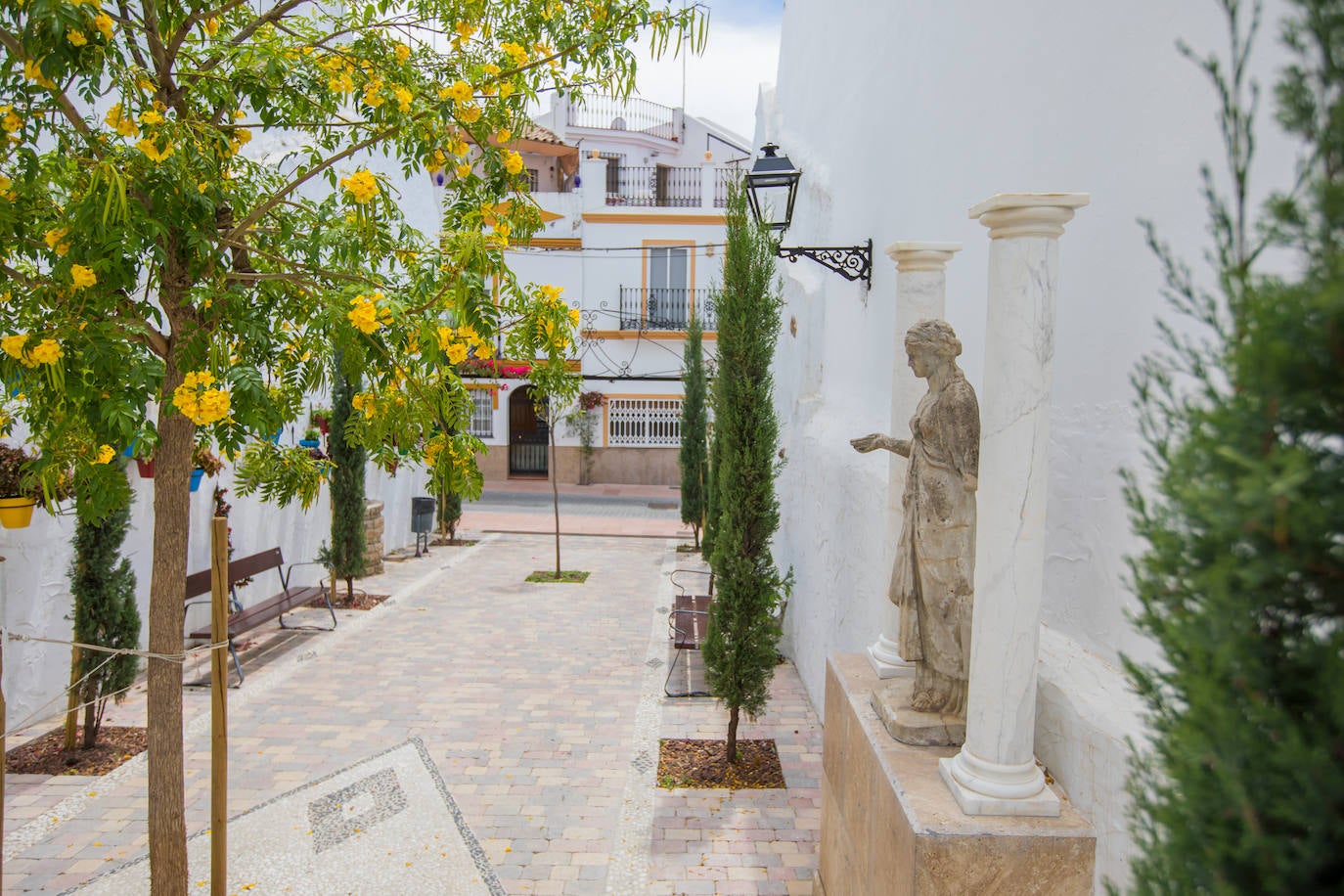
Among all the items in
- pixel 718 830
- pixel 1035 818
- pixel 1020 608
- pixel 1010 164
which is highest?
pixel 1010 164

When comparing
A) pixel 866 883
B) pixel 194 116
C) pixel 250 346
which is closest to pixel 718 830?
pixel 866 883

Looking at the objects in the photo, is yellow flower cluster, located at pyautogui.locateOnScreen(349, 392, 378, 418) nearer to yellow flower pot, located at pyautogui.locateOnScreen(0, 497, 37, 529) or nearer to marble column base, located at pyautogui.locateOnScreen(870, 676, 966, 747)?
marble column base, located at pyautogui.locateOnScreen(870, 676, 966, 747)

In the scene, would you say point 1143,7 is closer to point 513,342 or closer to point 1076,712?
point 1076,712

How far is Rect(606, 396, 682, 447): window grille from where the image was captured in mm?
23047

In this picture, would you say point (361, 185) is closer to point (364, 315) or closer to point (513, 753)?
point (364, 315)

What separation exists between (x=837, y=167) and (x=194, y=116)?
513cm

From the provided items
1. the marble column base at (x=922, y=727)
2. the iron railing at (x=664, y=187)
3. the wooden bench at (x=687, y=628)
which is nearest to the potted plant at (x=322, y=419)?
the wooden bench at (x=687, y=628)

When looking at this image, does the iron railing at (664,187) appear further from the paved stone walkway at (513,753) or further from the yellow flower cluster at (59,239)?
the yellow flower cluster at (59,239)

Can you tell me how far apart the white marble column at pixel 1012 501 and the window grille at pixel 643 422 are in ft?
66.0

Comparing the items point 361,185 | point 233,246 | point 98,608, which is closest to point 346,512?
point 98,608

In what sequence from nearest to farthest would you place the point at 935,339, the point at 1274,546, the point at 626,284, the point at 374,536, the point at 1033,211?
1. the point at 1274,546
2. the point at 1033,211
3. the point at 935,339
4. the point at 374,536
5. the point at 626,284

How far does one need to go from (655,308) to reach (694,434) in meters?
7.94

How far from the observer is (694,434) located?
15086 mm

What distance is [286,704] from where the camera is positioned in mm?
7379
